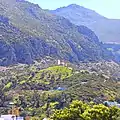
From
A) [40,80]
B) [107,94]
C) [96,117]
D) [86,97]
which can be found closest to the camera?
[96,117]

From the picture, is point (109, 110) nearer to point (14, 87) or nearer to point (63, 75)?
point (14, 87)

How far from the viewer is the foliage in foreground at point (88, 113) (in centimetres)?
3238

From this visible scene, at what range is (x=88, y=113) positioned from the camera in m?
32.4

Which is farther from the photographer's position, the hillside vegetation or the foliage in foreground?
the hillside vegetation

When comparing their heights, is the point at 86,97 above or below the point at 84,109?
below

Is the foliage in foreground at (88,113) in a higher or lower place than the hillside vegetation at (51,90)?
higher

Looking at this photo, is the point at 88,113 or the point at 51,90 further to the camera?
the point at 51,90

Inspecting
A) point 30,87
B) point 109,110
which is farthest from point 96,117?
point 30,87

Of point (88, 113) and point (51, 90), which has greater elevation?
point (88, 113)

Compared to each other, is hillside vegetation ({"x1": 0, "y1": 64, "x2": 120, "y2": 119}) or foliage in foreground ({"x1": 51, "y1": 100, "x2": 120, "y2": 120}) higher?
foliage in foreground ({"x1": 51, "y1": 100, "x2": 120, "y2": 120})

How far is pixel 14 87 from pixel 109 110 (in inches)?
4236

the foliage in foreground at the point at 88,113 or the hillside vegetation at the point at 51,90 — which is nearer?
the foliage in foreground at the point at 88,113

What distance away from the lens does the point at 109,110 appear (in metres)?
32.8

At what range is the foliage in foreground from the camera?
3238 centimetres
